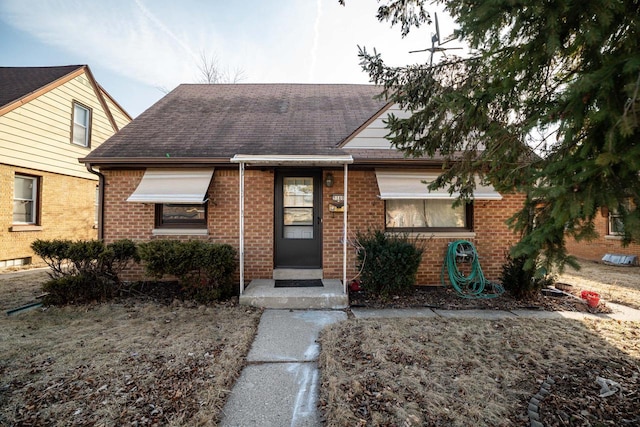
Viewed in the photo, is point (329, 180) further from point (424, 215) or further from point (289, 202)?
point (424, 215)

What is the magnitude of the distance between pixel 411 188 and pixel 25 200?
39.1ft

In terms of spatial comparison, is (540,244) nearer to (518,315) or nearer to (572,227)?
(572,227)

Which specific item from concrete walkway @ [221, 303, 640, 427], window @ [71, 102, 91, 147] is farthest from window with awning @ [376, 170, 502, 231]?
window @ [71, 102, 91, 147]

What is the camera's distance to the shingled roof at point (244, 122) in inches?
263

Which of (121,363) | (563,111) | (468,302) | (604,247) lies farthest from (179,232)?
(604,247)

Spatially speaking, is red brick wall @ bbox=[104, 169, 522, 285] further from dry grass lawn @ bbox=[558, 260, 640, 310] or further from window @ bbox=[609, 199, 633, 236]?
window @ bbox=[609, 199, 633, 236]

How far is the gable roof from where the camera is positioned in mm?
9461

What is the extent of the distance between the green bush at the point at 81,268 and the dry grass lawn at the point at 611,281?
8590 millimetres

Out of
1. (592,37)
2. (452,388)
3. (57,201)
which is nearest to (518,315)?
(452,388)

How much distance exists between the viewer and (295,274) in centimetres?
672

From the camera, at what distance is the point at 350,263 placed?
6.67 meters

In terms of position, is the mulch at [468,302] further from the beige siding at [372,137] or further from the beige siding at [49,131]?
the beige siding at [49,131]

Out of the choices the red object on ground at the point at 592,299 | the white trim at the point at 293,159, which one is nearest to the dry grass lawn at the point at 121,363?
the white trim at the point at 293,159

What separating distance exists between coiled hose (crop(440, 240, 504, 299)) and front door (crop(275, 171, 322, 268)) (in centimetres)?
282
